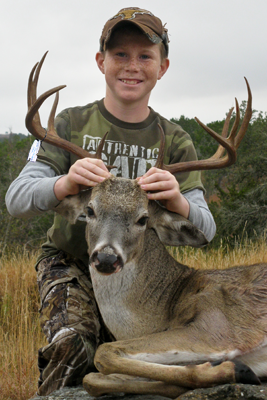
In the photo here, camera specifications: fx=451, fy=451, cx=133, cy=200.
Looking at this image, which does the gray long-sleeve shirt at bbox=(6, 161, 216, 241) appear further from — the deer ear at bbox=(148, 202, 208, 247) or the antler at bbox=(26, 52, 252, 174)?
the antler at bbox=(26, 52, 252, 174)

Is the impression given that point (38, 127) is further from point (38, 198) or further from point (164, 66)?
point (164, 66)

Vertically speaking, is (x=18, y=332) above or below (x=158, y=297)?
below

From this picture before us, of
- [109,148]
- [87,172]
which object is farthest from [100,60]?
[87,172]

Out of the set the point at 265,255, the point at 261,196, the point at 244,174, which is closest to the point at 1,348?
the point at 265,255

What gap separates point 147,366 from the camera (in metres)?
2.69

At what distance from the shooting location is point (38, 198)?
3.70m

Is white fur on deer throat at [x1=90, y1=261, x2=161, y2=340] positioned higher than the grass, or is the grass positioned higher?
white fur on deer throat at [x1=90, y1=261, x2=161, y2=340]

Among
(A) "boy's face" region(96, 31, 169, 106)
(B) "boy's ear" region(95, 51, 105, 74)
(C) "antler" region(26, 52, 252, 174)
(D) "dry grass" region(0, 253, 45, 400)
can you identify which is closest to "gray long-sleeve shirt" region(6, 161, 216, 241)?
(C) "antler" region(26, 52, 252, 174)

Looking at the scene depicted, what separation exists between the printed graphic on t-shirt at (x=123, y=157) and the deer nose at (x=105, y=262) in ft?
→ 5.31

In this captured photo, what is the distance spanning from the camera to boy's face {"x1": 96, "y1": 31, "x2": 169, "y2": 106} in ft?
14.0

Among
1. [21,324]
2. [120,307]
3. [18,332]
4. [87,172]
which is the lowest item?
[18,332]

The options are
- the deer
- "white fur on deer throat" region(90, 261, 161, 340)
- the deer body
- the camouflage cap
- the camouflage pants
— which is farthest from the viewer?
the camouflage cap

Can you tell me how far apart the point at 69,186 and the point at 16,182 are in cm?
74

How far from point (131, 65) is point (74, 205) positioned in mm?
1509
